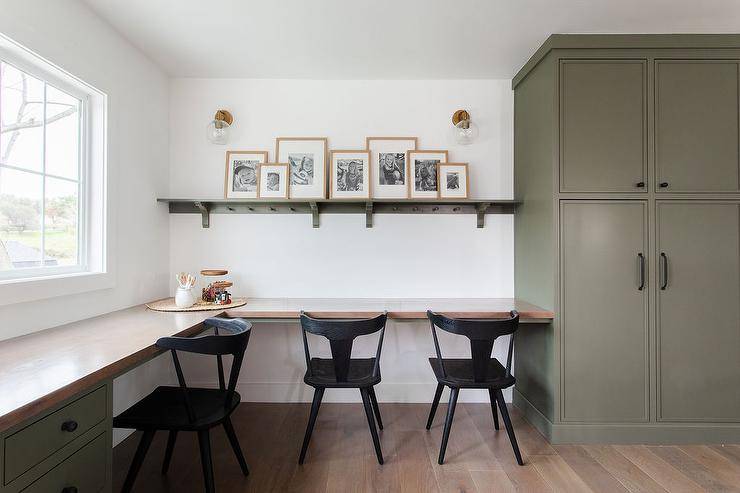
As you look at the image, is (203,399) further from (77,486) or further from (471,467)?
(471,467)

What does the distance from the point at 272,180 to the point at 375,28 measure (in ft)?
4.09

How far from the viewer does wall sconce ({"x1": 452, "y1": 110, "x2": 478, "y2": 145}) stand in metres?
2.67

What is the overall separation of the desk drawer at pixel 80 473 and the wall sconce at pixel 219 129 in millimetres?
2008

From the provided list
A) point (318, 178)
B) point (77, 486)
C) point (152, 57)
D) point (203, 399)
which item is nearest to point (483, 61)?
point (318, 178)

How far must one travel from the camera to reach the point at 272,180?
2.72m

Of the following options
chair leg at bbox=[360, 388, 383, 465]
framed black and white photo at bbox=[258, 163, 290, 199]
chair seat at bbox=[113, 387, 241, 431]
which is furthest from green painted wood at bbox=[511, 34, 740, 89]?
chair seat at bbox=[113, 387, 241, 431]

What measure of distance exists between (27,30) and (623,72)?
3.12 metres

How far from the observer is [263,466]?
6.42 feet

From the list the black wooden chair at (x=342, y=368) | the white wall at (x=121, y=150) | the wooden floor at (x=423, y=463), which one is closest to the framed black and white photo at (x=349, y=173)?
the black wooden chair at (x=342, y=368)

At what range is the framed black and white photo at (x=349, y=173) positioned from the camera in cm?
271

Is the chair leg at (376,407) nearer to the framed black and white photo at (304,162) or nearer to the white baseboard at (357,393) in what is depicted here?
the white baseboard at (357,393)

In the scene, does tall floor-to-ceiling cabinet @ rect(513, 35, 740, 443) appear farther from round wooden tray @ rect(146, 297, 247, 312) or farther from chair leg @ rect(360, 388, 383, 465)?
round wooden tray @ rect(146, 297, 247, 312)

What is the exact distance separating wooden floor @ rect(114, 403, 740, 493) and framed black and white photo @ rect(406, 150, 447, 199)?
1.62m

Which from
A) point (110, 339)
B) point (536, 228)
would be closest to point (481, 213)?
point (536, 228)
